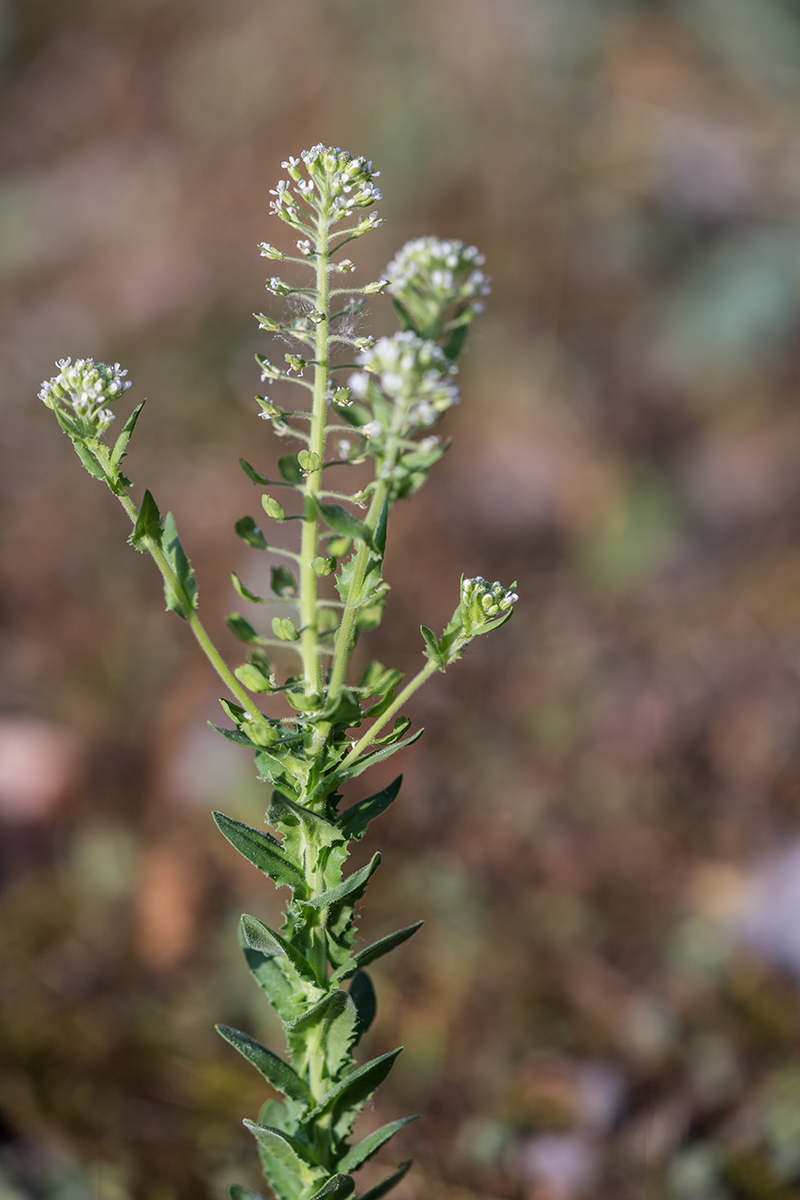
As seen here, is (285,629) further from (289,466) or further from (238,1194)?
(238,1194)

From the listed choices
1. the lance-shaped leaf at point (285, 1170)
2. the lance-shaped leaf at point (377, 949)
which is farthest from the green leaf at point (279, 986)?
the lance-shaped leaf at point (285, 1170)

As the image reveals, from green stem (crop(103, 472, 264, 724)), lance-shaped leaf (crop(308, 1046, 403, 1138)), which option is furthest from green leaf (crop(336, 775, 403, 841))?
lance-shaped leaf (crop(308, 1046, 403, 1138))

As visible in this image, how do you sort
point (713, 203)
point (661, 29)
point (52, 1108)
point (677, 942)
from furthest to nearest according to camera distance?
point (661, 29), point (713, 203), point (677, 942), point (52, 1108)

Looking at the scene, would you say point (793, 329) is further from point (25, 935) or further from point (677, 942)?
point (25, 935)

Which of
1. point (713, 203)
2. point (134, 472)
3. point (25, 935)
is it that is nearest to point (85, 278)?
point (134, 472)

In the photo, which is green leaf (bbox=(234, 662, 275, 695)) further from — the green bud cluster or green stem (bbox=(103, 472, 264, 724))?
the green bud cluster

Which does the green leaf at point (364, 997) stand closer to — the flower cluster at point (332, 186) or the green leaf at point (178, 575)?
the green leaf at point (178, 575)
